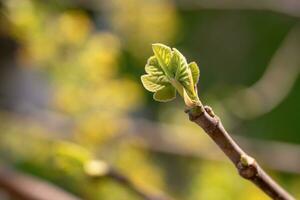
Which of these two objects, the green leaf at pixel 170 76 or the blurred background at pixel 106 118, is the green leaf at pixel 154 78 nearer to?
the green leaf at pixel 170 76

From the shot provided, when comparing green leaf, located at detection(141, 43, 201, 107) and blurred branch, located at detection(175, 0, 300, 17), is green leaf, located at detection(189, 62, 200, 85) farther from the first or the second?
blurred branch, located at detection(175, 0, 300, 17)

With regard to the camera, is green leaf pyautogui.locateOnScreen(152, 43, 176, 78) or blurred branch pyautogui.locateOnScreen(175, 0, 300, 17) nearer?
green leaf pyautogui.locateOnScreen(152, 43, 176, 78)

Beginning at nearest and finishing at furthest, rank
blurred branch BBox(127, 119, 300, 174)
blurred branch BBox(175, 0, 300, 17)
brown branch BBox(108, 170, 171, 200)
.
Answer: brown branch BBox(108, 170, 171, 200) → blurred branch BBox(127, 119, 300, 174) → blurred branch BBox(175, 0, 300, 17)

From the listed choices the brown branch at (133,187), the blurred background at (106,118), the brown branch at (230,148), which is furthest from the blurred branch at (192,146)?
the brown branch at (230,148)

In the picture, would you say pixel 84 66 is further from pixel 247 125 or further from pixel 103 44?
pixel 247 125

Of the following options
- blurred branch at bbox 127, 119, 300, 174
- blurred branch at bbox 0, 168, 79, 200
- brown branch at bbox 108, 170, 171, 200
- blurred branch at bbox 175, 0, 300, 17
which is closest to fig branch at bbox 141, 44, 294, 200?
brown branch at bbox 108, 170, 171, 200

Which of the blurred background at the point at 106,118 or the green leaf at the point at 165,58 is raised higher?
the blurred background at the point at 106,118

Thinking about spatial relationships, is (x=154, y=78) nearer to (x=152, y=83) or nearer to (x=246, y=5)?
(x=152, y=83)
